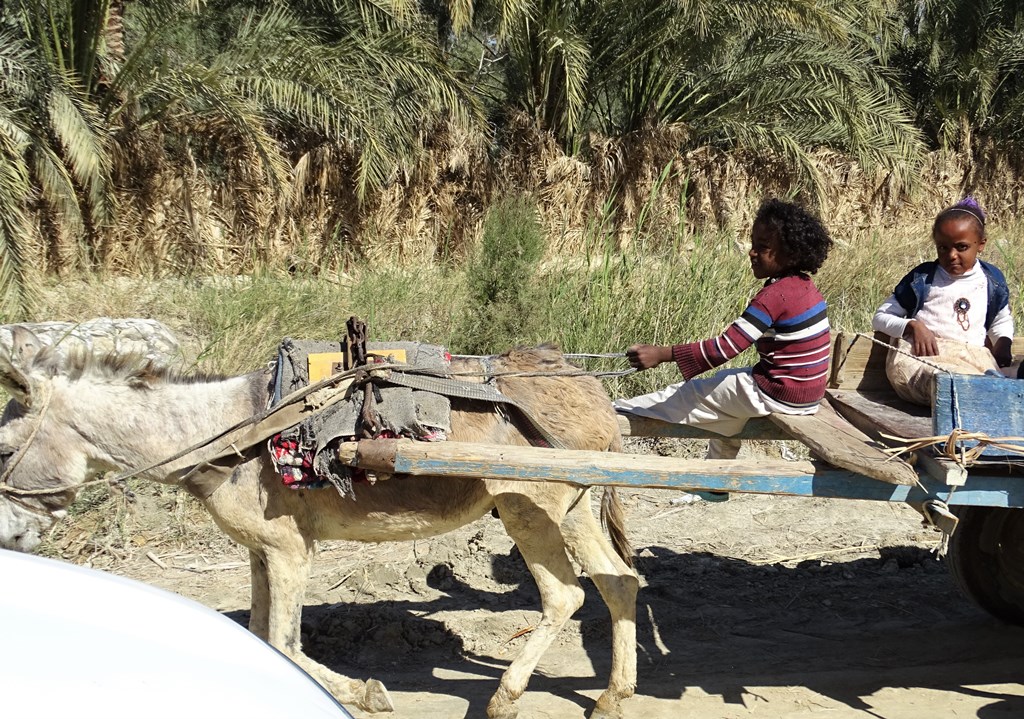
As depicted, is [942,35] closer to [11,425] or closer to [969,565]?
[969,565]

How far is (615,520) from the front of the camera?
4.46 m

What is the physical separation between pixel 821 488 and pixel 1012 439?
2.25 ft

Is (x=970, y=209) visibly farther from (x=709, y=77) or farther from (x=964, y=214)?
(x=709, y=77)

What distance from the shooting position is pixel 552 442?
13.0ft

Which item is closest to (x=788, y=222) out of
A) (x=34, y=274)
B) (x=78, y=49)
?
(x=34, y=274)

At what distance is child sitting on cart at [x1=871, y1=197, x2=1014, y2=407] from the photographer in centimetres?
417

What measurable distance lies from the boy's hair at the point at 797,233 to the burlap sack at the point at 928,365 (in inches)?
21.9

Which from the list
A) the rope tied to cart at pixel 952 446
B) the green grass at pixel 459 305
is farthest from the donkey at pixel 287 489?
the green grass at pixel 459 305

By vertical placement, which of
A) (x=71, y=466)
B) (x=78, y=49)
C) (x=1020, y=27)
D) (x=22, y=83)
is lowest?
(x=71, y=466)

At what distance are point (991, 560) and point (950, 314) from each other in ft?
4.37

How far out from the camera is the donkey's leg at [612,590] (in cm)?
400

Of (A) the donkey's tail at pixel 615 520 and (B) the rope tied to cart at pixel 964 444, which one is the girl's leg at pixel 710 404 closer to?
(A) the donkey's tail at pixel 615 520

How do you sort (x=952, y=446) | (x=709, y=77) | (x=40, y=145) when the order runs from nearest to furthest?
(x=952, y=446)
(x=40, y=145)
(x=709, y=77)

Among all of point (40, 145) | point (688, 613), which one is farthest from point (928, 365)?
point (40, 145)
